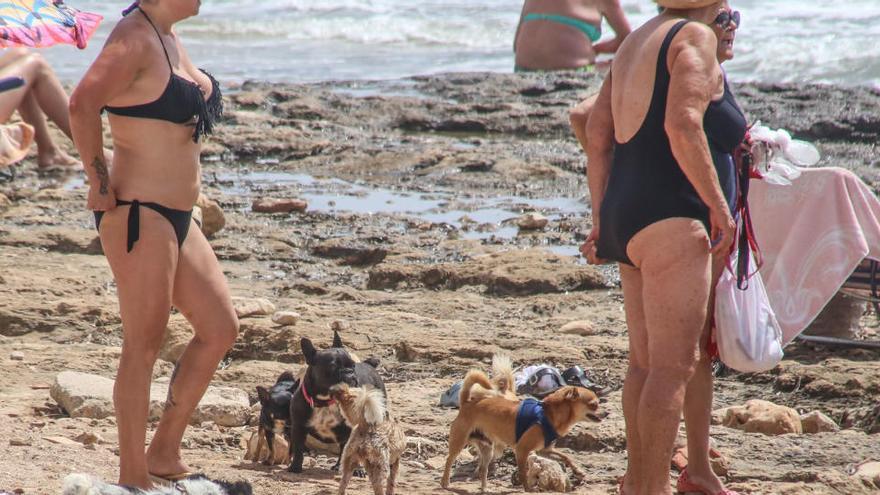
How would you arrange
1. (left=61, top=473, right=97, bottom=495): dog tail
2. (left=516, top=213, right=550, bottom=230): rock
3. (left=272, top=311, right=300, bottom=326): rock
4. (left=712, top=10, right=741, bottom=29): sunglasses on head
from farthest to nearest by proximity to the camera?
(left=516, top=213, right=550, bottom=230): rock, (left=272, top=311, right=300, bottom=326): rock, (left=712, top=10, right=741, bottom=29): sunglasses on head, (left=61, top=473, right=97, bottom=495): dog tail

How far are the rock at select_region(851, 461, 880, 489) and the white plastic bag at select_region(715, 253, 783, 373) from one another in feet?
2.87

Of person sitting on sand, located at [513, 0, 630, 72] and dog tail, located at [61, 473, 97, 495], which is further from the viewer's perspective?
person sitting on sand, located at [513, 0, 630, 72]

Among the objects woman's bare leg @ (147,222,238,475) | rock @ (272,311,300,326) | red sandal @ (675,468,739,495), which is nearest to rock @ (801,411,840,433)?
red sandal @ (675,468,739,495)

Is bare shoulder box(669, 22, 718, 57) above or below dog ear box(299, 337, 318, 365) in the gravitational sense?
above

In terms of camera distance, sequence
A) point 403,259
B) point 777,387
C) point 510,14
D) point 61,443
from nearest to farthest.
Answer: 1. point 61,443
2. point 777,387
3. point 403,259
4. point 510,14

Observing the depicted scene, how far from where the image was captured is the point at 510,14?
29266 millimetres

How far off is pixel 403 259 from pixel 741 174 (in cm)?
489

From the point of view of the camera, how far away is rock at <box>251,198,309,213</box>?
11203 mm

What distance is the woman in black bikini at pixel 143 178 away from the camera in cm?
445

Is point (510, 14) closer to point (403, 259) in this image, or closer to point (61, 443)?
point (403, 259)

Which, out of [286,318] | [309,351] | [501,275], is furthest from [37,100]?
[309,351]

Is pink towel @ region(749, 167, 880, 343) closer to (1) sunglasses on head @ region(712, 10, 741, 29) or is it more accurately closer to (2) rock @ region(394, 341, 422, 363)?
(2) rock @ region(394, 341, 422, 363)

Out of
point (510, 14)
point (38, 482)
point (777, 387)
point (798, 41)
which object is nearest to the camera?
point (38, 482)

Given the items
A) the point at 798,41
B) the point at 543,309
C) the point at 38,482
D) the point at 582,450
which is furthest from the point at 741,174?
the point at 798,41
